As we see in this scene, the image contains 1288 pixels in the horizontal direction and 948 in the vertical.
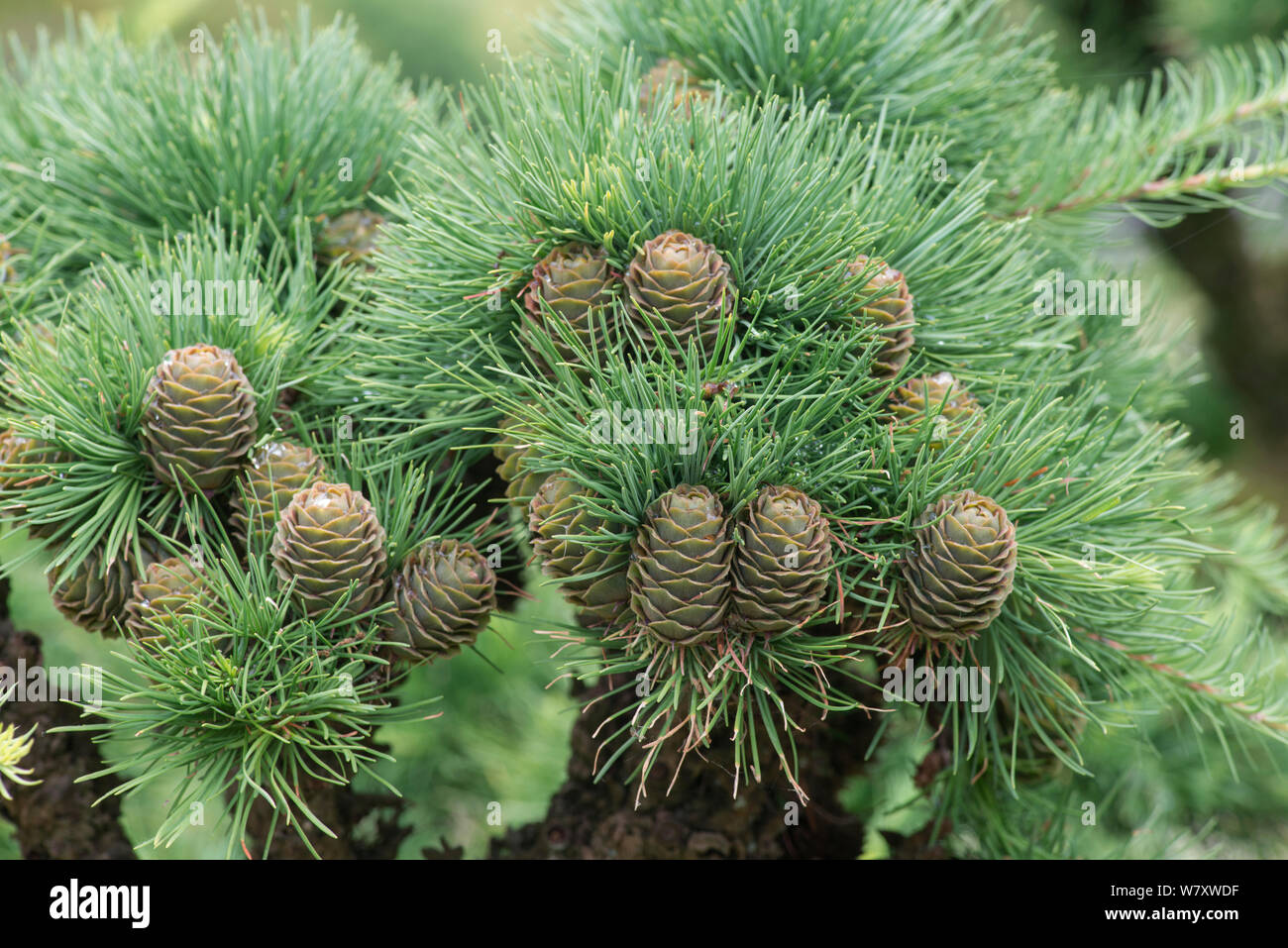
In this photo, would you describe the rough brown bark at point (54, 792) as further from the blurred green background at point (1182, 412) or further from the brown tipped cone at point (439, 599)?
the brown tipped cone at point (439, 599)

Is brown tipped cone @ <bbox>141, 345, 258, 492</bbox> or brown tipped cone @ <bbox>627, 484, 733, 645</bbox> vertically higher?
brown tipped cone @ <bbox>141, 345, 258, 492</bbox>

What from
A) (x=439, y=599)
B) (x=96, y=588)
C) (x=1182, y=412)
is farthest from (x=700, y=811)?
(x=1182, y=412)

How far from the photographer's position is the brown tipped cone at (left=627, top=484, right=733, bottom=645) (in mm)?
354

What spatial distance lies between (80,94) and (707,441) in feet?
1.38

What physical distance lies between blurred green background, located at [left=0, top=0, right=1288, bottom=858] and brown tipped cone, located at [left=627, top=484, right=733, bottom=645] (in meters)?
0.30

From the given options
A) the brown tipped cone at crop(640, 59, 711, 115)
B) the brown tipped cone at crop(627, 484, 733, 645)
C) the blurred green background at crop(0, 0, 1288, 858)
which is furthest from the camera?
the blurred green background at crop(0, 0, 1288, 858)

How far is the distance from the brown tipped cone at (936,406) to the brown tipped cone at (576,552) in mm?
117

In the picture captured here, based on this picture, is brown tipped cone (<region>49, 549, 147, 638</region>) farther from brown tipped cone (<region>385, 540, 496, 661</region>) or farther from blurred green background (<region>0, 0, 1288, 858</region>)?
blurred green background (<region>0, 0, 1288, 858</region>)

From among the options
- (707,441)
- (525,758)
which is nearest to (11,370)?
(707,441)

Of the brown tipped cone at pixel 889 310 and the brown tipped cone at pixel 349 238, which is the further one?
the brown tipped cone at pixel 349 238

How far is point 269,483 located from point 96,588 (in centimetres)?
9

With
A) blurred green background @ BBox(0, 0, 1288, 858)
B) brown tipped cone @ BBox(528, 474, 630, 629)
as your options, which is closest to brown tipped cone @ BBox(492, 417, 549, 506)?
brown tipped cone @ BBox(528, 474, 630, 629)

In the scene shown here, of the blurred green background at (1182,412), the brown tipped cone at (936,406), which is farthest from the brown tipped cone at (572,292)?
the blurred green background at (1182,412)

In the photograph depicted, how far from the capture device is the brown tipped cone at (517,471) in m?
0.41
